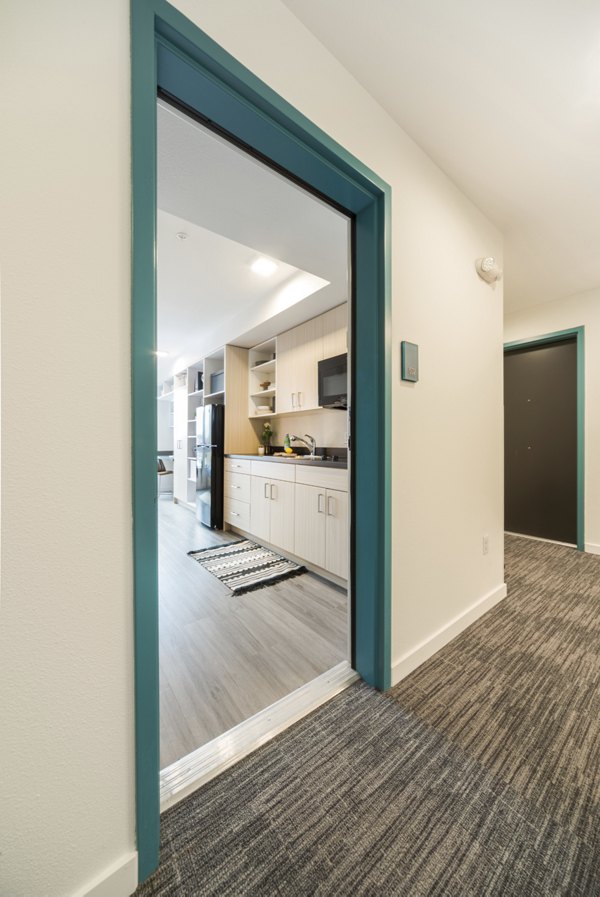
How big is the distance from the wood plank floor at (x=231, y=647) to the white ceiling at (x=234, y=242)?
2079mm

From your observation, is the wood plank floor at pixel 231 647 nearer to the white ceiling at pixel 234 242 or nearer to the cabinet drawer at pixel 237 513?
the cabinet drawer at pixel 237 513

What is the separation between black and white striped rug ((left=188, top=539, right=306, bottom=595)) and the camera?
264 cm

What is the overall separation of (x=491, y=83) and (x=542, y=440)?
3.27 metres

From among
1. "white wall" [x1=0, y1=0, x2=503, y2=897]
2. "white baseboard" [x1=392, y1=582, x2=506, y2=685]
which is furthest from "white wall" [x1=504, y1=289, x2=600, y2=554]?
"white wall" [x1=0, y1=0, x2=503, y2=897]

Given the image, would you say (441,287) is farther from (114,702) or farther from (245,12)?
(114,702)

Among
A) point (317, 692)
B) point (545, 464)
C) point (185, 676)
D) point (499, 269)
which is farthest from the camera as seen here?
point (545, 464)

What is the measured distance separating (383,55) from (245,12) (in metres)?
0.56

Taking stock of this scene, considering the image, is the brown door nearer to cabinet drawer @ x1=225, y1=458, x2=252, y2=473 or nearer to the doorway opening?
the doorway opening

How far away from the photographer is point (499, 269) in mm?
2154

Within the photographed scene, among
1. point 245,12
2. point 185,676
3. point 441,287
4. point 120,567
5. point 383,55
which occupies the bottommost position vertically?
point 185,676

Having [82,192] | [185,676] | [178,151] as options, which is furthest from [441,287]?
[185,676]

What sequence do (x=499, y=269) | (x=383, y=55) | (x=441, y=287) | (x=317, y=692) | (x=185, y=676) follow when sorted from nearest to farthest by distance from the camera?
(x=383, y=55) < (x=317, y=692) < (x=185, y=676) < (x=441, y=287) < (x=499, y=269)

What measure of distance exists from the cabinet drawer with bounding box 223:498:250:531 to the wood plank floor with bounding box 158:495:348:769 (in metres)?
0.96

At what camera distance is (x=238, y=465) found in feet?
13.0
